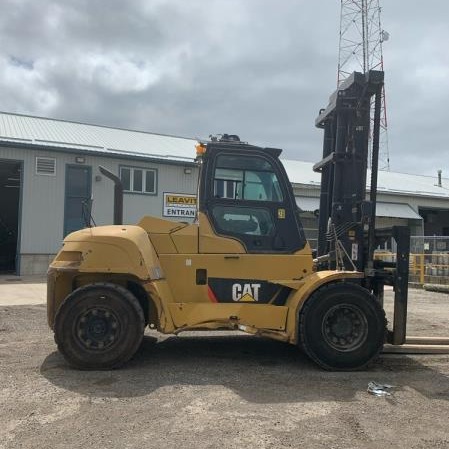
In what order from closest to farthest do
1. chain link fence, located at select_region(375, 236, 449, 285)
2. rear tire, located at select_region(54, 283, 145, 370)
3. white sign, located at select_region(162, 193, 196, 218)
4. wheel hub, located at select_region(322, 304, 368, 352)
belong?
rear tire, located at select_region(54, 283, 145, 370) → wheel hub, located at select_region(322, 304, 368, 352) → chain link fence, located at select_region(375, 236, 449, 285) → white sign, located at select_region(162, 193, 196, 218)

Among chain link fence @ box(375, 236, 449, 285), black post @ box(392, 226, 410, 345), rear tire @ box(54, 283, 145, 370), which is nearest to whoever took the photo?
rear tire @ box(54, 283, 145, 370)

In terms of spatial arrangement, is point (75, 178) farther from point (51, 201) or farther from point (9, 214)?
point (9, 214)

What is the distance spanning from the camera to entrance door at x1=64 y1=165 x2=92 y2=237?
23.7 meters

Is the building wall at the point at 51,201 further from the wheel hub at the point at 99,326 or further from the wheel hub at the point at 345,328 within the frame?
the wheel hub at the point at 345,328

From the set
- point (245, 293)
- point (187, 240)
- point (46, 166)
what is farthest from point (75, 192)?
point (245, 293)

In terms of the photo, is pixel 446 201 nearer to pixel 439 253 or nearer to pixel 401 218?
pixel 401 218

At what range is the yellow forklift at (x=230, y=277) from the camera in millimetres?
6793

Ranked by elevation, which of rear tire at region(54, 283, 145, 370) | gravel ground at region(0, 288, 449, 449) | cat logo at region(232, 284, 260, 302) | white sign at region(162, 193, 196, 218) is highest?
white sign at region(162, 193, 196, 218)

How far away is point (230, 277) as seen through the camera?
710 cm

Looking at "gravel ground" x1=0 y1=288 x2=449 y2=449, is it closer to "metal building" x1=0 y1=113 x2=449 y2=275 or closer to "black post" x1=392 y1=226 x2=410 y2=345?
"black post" x1=392 y1=226 x2=410 y2=345

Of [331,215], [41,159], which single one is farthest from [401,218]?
[331,215]

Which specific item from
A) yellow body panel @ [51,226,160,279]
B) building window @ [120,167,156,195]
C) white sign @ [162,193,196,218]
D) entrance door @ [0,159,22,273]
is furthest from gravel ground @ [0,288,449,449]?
entrance door @ [0,159,22,273]

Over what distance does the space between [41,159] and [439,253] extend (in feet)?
56.9

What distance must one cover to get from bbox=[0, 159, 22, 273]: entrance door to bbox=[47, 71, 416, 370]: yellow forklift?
65.2 ft
